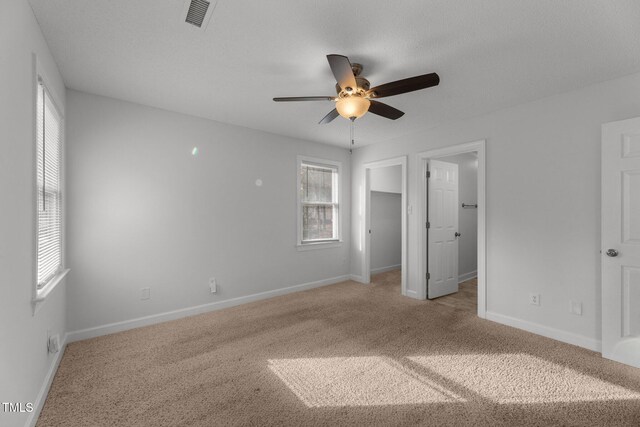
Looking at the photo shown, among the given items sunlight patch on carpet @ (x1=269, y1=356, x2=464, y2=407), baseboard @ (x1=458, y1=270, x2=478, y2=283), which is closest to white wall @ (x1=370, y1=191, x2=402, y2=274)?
baseboard @ (x1=458, y1=270, x2=478, y2=283)

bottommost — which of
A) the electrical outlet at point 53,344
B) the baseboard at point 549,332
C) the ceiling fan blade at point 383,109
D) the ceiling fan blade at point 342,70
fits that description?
the baseboard at point 549,332

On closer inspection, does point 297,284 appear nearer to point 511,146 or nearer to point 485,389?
point 485,389

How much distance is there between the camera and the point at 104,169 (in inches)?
118

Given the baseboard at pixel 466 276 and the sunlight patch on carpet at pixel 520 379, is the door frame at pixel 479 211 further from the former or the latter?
the baseboard at pixel 466 276

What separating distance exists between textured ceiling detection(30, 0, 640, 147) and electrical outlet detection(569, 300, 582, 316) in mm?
2069

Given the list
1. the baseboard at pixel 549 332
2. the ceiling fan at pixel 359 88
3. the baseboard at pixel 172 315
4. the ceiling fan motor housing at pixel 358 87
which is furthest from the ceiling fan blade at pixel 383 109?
the baseboard at pixel 172 315

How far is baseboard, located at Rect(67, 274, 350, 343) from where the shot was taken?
9.49 ft

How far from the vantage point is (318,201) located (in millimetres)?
4988

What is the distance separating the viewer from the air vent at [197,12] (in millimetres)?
1694

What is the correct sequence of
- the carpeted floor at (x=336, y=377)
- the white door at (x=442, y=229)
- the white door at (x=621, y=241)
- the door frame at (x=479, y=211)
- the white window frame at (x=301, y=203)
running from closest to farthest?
1. the carpeted floor at (x=336, y=377)
2. the white door at (x=621, y=241)
3. the door frame at (x=479, y=211)
4. the white door at (x=442, y=229)
5. the white window frame at (x=301, y=203)

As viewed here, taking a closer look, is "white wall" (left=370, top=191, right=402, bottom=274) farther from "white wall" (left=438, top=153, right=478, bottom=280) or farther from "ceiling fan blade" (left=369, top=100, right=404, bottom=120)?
"ceiling fan blade" (left=369, top=100, right=404, bottom=120)

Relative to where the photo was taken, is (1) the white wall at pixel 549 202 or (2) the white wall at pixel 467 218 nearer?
(1) the white wall at pixel 549 202

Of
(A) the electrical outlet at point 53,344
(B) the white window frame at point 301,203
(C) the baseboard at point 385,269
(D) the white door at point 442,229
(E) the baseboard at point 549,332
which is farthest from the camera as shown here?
(C) the baseboard at point 385,269

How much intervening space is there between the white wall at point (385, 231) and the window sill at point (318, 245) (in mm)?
1045
